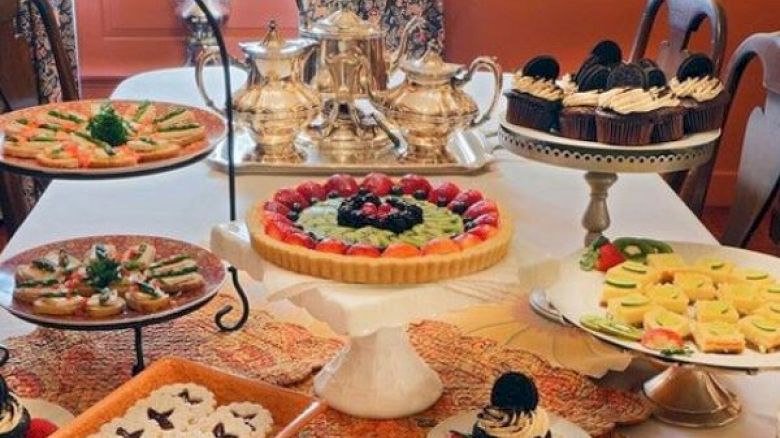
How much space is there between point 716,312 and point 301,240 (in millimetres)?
435

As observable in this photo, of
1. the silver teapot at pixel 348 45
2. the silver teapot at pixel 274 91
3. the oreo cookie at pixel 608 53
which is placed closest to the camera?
the oreo cookie at pixel 608 53

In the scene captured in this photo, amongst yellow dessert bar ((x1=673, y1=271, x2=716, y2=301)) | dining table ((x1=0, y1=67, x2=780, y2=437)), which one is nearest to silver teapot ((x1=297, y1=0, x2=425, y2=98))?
dining table ((x1=0, y1=67, x2=780, y2=437))

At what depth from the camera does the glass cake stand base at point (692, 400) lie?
112 centimetres

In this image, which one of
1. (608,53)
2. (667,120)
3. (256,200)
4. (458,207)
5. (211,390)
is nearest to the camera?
(211,390)

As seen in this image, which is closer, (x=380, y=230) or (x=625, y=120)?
(x=380, y=230)

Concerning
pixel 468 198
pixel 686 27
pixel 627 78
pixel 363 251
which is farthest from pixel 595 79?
pixel 686 27

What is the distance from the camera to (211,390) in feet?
3.35

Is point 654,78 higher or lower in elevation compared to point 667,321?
higher

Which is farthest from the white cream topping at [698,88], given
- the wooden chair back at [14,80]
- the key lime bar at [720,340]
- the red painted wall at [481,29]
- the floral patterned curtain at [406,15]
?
the red painted wall at [481,29]

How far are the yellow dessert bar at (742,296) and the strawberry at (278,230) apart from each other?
47cm

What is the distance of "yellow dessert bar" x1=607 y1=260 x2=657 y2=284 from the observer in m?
1.18

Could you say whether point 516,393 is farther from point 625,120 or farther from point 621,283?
point 625,120

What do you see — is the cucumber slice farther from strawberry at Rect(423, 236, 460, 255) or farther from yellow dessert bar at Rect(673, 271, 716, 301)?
strawberry at Rect(423, 236, 460, 255)

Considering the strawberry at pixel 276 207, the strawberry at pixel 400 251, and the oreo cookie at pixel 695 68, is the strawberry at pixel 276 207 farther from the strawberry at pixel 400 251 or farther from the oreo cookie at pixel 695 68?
the oreo cookie at pixel 695 68
